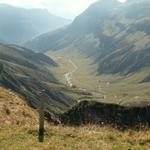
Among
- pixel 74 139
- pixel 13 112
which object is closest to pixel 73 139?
pixel 74 139

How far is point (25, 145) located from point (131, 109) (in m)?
62.0

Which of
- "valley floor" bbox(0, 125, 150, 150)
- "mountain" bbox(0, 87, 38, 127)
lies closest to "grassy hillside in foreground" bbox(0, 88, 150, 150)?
"valley floor" bbox(0, 125, 150, 150)

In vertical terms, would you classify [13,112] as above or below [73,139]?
above

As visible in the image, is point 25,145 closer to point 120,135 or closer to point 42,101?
point 42,101

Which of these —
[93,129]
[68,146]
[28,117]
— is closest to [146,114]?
[28,117]

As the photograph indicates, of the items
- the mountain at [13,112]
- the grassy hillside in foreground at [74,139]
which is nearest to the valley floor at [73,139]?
the grassy hillside in foreground at [74,139]

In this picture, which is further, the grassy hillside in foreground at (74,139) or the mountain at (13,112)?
the mountain at (13,112)

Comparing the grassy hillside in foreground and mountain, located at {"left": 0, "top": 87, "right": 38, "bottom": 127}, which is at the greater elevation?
mountain, located at {"left": 0, "top": 87, "right": 38, "bottom": 127}

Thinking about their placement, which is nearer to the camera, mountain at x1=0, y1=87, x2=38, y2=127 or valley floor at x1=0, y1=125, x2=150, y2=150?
valley floor at x1=0, y1=125, x2=150, y2=150

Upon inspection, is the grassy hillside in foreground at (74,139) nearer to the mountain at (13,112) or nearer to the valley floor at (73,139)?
the valley floor at (73,139)

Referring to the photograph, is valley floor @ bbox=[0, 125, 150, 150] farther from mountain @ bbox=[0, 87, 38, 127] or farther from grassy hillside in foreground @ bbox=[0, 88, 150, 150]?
mountain @ bbox=[0, 87, 38, 127]

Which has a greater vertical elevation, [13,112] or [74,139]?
[13,112]

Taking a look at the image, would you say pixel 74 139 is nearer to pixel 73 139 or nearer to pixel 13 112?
pixel 73 139

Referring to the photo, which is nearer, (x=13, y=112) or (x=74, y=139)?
(x=74, y=139)
